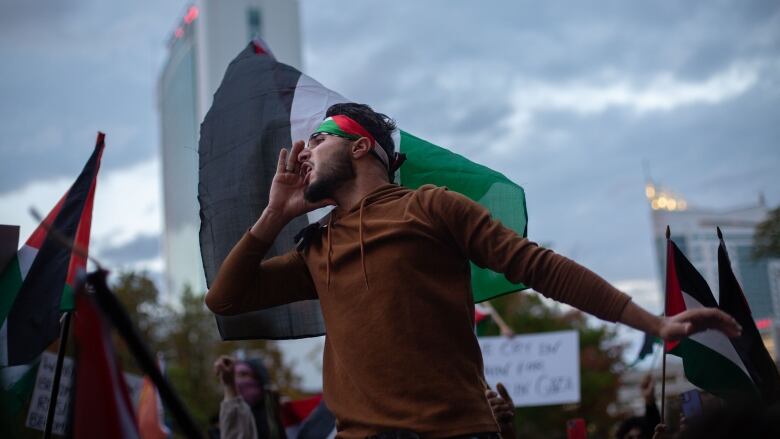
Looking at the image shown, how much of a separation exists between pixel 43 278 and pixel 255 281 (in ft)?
5.57

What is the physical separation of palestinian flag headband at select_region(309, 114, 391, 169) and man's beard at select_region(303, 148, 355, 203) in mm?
75

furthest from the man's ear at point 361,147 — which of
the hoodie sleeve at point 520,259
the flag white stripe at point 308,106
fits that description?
the flag white stripe at point 308,106

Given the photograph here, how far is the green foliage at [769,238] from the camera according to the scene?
958 inches

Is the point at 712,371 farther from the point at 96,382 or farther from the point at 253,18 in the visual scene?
the point at 253,18

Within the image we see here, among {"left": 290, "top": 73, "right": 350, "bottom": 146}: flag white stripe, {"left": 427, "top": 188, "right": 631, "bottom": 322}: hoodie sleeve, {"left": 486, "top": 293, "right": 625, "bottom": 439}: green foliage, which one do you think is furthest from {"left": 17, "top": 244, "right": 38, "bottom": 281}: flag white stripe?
{"left": 486, "top": 293, "right": 625, "bottom": 439}: green foliage

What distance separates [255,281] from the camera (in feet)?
11.3

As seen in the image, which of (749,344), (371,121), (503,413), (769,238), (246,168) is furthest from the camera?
(769,238)

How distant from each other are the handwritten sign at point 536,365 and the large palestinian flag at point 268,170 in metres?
6.58

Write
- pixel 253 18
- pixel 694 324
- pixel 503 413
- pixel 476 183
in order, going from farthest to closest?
pixel 253 18, pixel 476 183, pixel 503 413, pixel 694 324

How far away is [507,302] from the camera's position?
42.4 metres

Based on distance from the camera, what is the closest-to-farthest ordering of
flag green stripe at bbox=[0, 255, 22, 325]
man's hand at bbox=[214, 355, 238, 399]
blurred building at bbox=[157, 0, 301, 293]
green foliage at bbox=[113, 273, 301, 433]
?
flag green stripe at bbox=[0, 255, 22, 325] → man's hand at bbox=[214, 355, 238, 399] → green foliage at bbox=[113, 273, 301, 433] → blurred building at bbox=[157, 0, 301, 293]

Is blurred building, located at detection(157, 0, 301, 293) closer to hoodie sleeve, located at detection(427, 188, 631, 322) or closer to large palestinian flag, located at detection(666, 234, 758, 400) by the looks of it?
large palestinian flag, located at detection(666, 234, 758, 400)

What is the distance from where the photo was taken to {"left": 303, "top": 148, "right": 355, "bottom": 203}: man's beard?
337 cm

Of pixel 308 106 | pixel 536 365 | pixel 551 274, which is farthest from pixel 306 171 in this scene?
pixel 536 365
